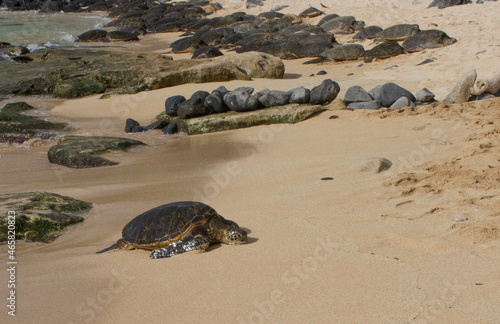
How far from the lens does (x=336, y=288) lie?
121 inches

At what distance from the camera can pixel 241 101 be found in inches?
328

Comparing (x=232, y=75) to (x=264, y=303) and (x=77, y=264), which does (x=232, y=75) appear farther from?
(x=264, y=303)

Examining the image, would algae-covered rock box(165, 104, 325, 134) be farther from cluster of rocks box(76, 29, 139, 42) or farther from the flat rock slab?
cluster of rocks box(76, 29, 139, 42)

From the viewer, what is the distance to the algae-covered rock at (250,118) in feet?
26.2

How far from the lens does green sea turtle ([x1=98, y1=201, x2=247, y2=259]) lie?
3.81 m

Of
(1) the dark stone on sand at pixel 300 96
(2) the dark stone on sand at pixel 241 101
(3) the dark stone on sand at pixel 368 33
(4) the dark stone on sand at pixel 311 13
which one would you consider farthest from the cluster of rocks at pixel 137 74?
(4) the dark stone on sand at pixel 311 13

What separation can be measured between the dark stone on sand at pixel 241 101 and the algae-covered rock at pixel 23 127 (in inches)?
119

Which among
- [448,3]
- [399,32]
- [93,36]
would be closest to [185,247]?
[399,32]

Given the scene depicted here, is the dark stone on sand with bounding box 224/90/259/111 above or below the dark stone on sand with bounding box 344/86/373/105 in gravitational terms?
below

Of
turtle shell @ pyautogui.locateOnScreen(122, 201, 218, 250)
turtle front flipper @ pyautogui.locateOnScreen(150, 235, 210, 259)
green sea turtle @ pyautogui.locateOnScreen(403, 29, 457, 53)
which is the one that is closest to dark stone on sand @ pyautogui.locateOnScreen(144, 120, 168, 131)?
turtle shell @ pyautogui.locateOnScreen(122, 201, 218, 250)

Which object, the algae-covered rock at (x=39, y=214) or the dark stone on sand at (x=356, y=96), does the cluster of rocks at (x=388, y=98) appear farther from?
the algae-covered rock at (x=39, y=214)

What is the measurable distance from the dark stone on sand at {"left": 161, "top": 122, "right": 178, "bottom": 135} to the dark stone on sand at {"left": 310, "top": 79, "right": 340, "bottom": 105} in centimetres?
228

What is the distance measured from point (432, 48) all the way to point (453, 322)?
36.3 ft

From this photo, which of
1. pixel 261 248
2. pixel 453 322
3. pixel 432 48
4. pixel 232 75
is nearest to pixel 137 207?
pixel 261 248
